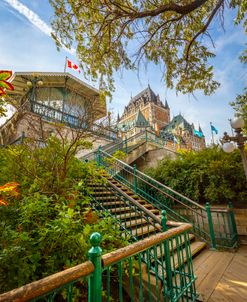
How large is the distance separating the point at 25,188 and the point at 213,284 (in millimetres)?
4169

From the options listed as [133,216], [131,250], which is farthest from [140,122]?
[131,250]

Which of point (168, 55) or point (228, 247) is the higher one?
point (168, 55)

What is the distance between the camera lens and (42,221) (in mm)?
2971

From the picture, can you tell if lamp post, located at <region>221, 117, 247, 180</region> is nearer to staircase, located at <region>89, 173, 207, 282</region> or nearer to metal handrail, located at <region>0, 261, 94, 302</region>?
staircase, located at <region>89, 173, 207, 282</region>

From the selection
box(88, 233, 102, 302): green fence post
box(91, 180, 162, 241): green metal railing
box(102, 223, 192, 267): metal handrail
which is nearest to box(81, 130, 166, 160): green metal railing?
box(91, 180, 162, 241): green metal railing

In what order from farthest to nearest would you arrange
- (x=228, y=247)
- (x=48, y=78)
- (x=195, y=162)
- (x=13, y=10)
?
(x=48, y=78) → (x=195, y=162) → (x=228, y=247) → (x=13, y=10)

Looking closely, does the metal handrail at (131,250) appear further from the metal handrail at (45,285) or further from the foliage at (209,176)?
the foliage at (209,176)

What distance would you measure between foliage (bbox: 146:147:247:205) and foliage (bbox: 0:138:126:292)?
10.2 ft

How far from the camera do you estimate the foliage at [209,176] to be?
5.13 metres

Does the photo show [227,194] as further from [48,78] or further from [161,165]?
[48,78]

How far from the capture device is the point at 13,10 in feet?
13.8

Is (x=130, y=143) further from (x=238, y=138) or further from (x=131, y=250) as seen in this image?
(x=131, y=250)

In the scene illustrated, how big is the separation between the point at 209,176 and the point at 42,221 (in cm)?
488

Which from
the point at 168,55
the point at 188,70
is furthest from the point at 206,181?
the point at 168,55
